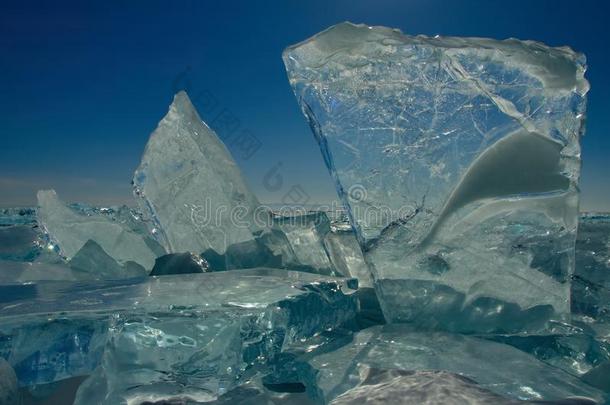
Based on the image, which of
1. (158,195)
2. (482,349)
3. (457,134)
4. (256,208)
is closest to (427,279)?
(482,349)

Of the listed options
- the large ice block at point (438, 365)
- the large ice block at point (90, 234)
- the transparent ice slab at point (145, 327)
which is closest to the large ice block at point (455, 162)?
the large ice block at point (438, 365)

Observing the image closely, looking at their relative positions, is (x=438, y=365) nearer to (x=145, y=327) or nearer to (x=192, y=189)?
(x=145, y=327)

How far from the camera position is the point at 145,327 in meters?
2.00

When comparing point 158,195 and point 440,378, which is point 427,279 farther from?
point 158,195

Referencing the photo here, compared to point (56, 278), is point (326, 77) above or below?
above

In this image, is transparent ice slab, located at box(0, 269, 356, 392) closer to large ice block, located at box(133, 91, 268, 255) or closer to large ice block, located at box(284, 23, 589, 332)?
large ice block, located at box(284, 23, 589, 332)

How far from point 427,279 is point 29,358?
6.96ft

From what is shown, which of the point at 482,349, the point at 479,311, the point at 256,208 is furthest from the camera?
the point at 256,208

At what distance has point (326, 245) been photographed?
3613 millimetres

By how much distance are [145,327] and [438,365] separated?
4.32 feet

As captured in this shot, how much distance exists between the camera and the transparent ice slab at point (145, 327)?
1985 mm

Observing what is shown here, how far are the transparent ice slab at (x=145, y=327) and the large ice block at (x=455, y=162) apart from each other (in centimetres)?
72

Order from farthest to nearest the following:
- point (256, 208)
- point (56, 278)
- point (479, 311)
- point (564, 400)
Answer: point (256, 208)
point (56, 278)
point (479, 311)
point (564, 400)

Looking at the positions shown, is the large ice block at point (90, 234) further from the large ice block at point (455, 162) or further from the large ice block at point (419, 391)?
the large ice block at point (419, 391)
